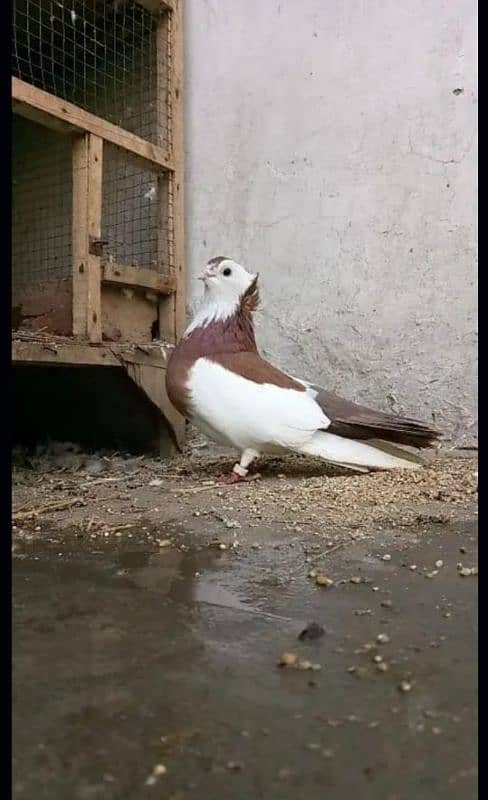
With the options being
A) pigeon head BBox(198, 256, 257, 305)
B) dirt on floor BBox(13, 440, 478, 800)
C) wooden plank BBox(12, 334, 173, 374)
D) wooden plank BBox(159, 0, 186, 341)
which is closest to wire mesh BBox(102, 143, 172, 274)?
wooden plank BBox(159, 0, 186, 341)

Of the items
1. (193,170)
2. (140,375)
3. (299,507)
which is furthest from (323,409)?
(193,170)

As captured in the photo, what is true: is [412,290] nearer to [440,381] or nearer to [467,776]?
[440,381]

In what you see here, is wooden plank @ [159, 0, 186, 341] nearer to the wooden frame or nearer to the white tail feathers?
the wooden frame

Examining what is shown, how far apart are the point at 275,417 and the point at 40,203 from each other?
1861 mm

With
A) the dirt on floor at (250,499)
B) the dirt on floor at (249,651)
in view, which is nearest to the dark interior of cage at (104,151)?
the dirt on floor at (250,499)

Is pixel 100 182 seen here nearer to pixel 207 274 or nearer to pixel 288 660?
pixel 207 274

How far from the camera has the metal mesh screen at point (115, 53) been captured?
2.57 meters

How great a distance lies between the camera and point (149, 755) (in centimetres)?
56

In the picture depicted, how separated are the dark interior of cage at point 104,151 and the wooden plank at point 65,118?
49 mm

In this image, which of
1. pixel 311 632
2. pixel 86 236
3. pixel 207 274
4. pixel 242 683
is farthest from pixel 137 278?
pixel 242 683

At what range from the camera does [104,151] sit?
2.49 meters

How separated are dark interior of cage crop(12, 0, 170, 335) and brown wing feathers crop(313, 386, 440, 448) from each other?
0.99 m

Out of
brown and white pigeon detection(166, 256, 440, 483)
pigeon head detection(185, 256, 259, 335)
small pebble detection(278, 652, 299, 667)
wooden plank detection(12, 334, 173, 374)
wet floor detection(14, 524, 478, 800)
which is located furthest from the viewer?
pigeon head detection(185, 256, 259, 335)

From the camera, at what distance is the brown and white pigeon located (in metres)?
→ 1.85
